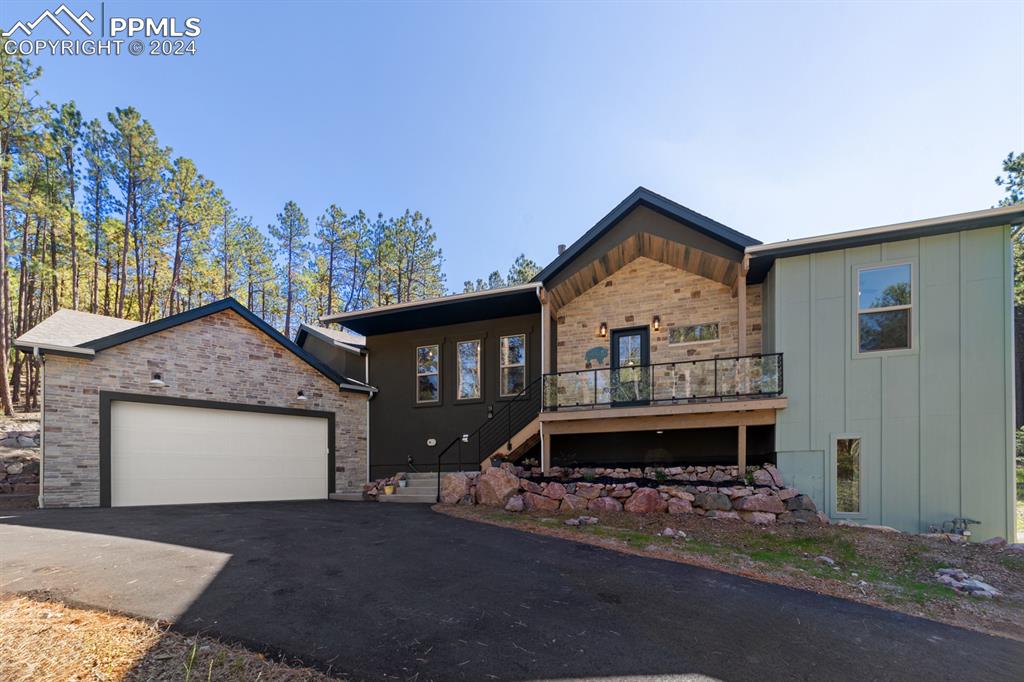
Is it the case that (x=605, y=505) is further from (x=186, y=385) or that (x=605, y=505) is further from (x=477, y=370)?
(x=186, y=385)

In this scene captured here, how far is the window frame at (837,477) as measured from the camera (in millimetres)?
8172

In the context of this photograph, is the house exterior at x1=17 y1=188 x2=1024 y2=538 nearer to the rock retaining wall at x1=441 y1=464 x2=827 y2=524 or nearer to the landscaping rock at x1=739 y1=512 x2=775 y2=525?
the rock retaining wall at x1=441 y1=464 x2=827 y2=524

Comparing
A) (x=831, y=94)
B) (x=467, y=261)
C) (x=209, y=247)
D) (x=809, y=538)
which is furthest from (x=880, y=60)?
(x=209, y=247)

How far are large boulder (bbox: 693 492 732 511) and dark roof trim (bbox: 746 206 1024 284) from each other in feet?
14.8

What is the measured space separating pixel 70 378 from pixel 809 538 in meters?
13.6

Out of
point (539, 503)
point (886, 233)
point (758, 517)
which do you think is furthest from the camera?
point (539, 503)

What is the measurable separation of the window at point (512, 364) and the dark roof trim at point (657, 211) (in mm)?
2184

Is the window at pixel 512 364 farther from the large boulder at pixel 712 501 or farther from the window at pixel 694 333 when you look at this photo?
the large boulder at pixel 712 501

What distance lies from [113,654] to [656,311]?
1035 centimetres

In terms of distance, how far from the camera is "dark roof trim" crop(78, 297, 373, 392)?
995cm

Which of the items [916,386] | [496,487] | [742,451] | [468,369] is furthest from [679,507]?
[468,369]

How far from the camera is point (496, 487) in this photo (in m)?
9.65

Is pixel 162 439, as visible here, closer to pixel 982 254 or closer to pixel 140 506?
pixel 140 506

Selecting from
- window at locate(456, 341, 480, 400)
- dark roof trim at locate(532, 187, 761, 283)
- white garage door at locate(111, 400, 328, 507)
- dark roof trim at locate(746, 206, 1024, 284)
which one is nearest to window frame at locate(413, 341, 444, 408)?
window at locate(456, 341, 480, 400)
